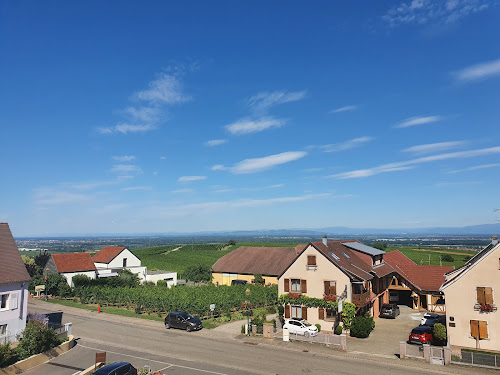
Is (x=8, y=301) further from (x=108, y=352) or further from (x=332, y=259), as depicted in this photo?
(x=332, y=259)

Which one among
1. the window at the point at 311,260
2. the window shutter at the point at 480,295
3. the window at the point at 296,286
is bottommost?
the window at the point at 296,286

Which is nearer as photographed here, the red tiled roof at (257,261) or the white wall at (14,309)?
the white wall at (14,309)

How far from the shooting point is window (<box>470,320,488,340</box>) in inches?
1080

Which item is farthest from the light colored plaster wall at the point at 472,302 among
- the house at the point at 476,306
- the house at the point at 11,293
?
the house at the point at 11,293

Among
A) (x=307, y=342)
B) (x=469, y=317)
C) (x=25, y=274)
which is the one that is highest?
(x=25, y=274)

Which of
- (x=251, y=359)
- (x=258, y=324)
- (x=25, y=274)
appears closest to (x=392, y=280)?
(x=258, y=324)

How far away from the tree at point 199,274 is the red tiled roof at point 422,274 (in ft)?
110

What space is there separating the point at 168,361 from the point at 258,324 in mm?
10247

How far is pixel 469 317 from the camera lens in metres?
28.1

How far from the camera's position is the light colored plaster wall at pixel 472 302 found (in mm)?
27297

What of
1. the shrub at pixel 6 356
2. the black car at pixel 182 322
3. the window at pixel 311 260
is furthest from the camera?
the window at pixel 311 260

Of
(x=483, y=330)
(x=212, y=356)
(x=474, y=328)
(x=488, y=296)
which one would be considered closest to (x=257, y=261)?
(x=212, y=356)

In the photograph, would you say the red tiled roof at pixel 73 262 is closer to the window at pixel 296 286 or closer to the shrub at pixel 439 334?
the window at pixel 296 286

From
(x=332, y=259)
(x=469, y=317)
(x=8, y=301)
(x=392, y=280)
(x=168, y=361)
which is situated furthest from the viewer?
(x=392, y=280)
